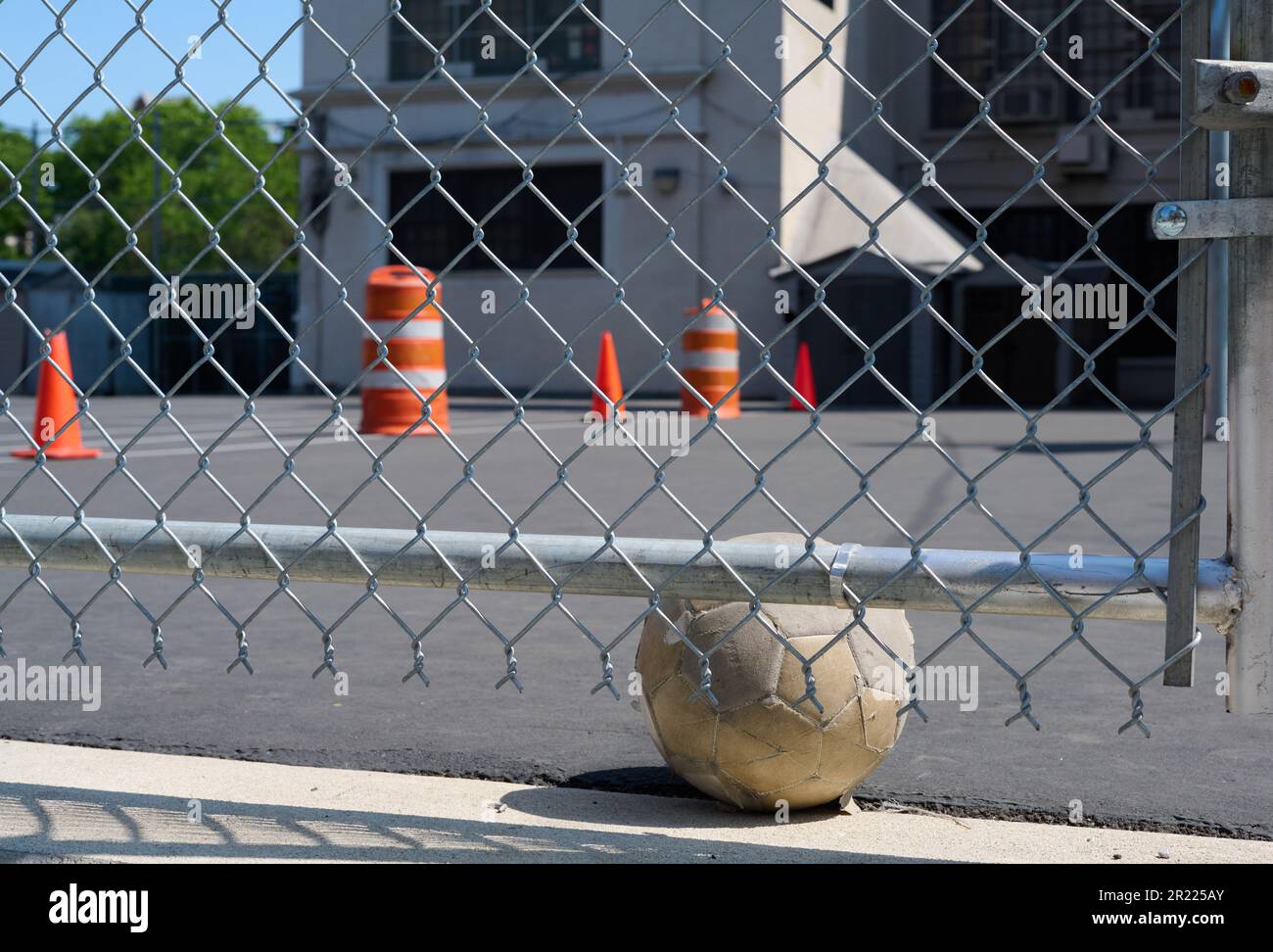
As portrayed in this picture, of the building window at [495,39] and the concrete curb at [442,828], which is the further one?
the building window at [495,39]

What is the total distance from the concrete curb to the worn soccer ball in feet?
0.27

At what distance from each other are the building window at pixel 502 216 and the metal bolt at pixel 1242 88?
23702mm

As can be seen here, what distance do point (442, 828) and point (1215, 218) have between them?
5.53 feet

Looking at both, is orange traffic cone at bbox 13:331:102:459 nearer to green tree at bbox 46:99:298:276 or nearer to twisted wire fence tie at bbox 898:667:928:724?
twisted wire fence tie at bbox 898:667:928:724

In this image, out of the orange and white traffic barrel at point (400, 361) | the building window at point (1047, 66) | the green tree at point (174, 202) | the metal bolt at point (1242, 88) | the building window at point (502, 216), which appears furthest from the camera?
the green tree at point (174, 202)

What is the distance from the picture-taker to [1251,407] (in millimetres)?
1918

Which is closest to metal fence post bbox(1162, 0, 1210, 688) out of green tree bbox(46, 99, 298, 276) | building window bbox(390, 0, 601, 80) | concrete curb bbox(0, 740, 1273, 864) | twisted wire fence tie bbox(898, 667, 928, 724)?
twisted wire fence tie bbox(898, 667, 928, 724)

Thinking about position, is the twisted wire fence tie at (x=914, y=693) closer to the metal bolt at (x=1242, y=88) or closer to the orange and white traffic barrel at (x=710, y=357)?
the metal bolt at (x=1242, y=88)

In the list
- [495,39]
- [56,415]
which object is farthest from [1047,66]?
[56,415]

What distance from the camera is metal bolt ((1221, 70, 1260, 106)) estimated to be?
182 centimetres

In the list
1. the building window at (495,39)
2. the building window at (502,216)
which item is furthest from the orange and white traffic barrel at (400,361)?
the building window at (495,39)

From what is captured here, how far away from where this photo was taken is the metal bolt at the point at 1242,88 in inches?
71.6

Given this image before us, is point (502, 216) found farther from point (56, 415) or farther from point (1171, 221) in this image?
point (1171, 221)
